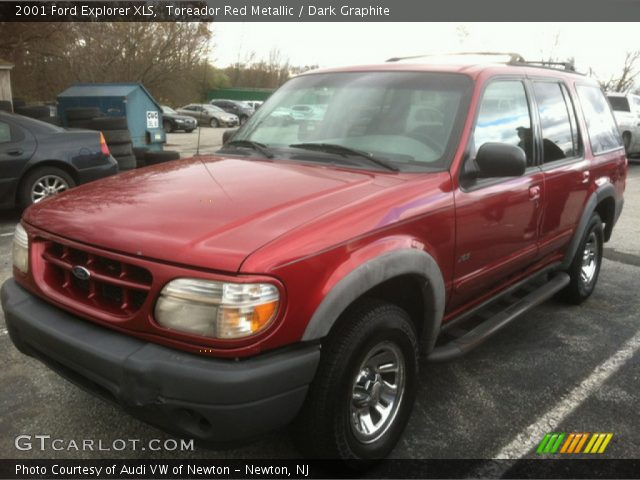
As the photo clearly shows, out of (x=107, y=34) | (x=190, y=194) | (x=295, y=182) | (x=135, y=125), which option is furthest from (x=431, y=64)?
(x=107, y=34)

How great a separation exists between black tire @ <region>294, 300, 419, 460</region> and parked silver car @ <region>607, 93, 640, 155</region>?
49.8 ft

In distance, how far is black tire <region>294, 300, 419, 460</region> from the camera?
2219 millimetres

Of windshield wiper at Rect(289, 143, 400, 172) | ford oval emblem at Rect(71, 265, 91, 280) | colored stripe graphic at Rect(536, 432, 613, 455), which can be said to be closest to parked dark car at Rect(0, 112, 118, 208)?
windshield wiper at Rect(289, 143, 400, 172)

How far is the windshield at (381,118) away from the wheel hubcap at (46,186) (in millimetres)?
4483

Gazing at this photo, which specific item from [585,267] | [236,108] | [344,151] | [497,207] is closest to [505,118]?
[497,207]

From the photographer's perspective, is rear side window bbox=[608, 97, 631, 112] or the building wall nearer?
the building wall

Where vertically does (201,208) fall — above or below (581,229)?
above

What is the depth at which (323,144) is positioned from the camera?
10.5 ft

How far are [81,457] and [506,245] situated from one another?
8.17 ft

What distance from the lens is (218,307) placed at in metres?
1.97

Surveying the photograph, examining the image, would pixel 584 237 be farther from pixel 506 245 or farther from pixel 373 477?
pixel 373 477

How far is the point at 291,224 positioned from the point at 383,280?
48 centimetres

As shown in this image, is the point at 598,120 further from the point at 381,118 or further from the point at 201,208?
the point at 201,208

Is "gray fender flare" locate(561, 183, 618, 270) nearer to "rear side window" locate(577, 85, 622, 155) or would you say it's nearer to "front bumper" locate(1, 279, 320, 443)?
"rear side window" locate(577, 85, 622, 155)
